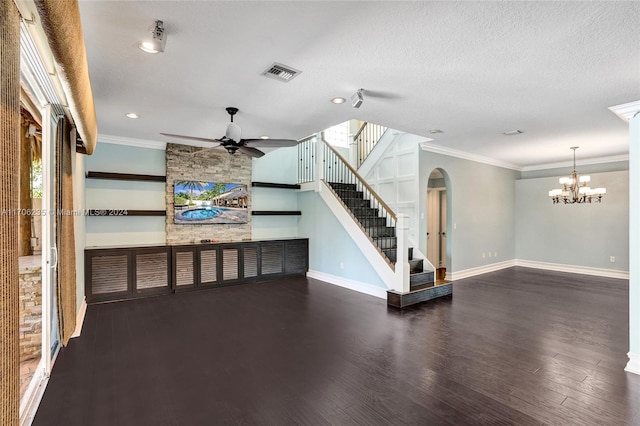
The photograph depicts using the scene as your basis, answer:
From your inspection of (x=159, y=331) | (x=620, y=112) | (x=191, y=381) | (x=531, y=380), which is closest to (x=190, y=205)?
(x=159, y=331)

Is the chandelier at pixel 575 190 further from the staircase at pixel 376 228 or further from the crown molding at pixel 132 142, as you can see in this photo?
the crown molding at pixel 132 142

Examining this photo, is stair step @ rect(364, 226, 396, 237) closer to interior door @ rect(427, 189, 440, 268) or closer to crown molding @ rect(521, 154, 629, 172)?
interior door @ rect(427, 189, 440, 268)

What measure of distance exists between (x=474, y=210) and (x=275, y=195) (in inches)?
187

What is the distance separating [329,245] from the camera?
6980mm

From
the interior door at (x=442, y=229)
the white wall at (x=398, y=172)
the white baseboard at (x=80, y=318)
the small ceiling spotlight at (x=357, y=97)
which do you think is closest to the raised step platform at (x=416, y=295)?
the white wall at (x=398, y=172)

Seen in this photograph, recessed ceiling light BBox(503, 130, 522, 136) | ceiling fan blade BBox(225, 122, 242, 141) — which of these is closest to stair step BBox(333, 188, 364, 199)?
recessed ceiling light BBox(503, 130, 522, 136)

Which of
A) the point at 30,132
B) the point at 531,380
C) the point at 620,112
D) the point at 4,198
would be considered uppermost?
the point at 620,112

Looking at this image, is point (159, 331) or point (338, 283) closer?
point (159, 331)

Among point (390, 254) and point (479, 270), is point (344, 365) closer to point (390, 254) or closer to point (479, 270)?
point (390, 254)

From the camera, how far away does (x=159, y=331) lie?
409 cm

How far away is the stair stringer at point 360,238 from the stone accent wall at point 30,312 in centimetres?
452

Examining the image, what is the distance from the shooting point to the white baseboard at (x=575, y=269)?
24.5 ft

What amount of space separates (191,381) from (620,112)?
5681mm

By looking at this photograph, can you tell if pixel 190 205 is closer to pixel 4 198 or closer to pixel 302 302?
pixel 302 302
